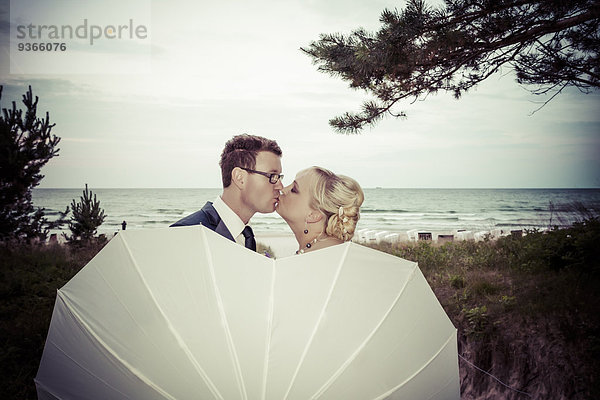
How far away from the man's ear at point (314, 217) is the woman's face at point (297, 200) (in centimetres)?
3

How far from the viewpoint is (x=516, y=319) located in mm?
4129

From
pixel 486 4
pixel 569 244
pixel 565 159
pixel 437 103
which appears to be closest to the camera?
pixel 486 4

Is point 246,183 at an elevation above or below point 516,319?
above

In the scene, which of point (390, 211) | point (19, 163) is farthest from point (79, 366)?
point (390, 211)

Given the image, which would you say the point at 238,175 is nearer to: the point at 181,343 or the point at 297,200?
the point at 297,200

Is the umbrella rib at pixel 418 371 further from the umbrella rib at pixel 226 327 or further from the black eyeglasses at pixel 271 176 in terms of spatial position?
the black eyeglasses at pixel 271 176

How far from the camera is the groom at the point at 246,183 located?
3.27m

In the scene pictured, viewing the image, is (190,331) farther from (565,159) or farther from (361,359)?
(565,159)

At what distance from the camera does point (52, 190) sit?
48781mm

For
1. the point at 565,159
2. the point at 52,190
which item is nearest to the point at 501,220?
the point at 565,159

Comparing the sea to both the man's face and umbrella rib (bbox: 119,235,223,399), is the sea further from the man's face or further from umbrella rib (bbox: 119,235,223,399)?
umbrella rib (bbox: 119,235,223,399)

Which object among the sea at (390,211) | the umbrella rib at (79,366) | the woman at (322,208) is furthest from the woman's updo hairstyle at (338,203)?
the sea at (390,211)

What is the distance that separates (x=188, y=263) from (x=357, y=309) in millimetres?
578

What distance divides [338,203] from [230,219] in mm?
904
